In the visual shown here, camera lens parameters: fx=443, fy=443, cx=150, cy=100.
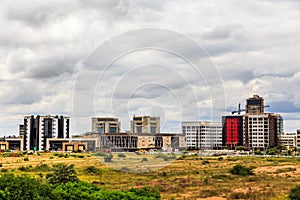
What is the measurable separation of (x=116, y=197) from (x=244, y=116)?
529 feet

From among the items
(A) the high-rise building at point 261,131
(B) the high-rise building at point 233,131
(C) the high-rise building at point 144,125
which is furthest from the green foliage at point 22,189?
(B) the high-rise building at point 233,131

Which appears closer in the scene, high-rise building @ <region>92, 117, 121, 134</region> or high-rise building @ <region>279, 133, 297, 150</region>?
high-rise building @ <region>92, 117, 121, 134</region>

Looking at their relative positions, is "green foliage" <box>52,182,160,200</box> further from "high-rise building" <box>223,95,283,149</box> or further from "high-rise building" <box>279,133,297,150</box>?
"high-rise building" <box>279,133,297,150</box>

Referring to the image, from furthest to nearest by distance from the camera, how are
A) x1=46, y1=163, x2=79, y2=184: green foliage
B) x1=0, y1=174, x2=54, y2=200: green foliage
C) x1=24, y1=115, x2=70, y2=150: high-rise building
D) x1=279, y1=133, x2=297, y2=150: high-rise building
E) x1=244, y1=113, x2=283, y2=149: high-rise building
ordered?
x1=279, y1=133, x2=297, y2=150: high-rise building, x1=244, y1=113, x2=283, y2=149: high-rise building, x1=24, y1=115, x2=70, y2=150: high-rise building, x1=46, y1=163, x2=79, y2=184: green foliage, x1=0, y1=174, x2=54, y2=200: green foliage

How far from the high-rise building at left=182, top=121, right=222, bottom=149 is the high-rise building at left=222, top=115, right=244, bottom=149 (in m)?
6.49

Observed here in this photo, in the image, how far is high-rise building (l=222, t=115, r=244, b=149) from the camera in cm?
17925

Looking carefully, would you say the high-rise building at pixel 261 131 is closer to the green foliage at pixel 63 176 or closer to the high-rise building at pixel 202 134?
the high-rise building at pixel 202 134

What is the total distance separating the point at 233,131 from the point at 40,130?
252ft

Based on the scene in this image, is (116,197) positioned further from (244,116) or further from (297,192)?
(244,116)

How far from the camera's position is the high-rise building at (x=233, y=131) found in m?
179

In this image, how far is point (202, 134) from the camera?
633ft

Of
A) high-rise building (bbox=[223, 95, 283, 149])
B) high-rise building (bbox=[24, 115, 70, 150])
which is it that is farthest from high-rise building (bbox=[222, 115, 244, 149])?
high-rise building (bbox=[24, 115, 70, 150])

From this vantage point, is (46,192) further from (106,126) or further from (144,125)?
(106,126)

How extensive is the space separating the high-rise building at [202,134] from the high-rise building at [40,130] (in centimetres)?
5627
